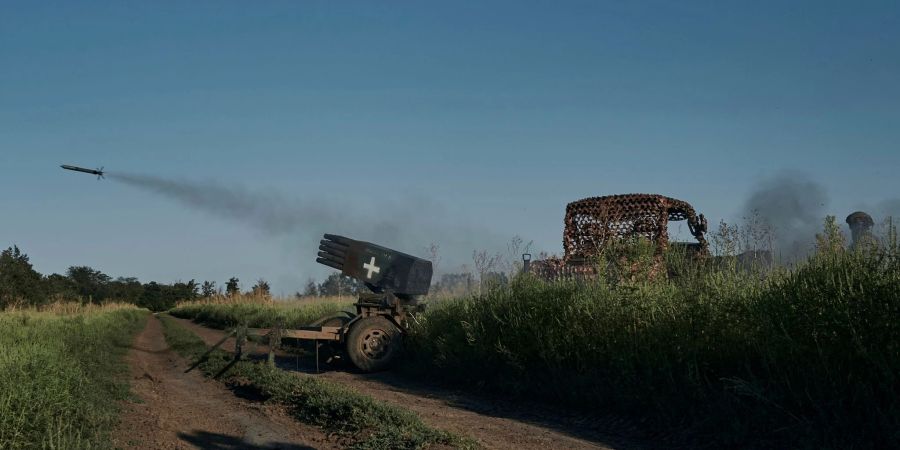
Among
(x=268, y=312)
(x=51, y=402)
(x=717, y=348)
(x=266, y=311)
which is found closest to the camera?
(x=51, y=402)

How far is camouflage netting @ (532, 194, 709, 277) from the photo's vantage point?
15125 millimetres

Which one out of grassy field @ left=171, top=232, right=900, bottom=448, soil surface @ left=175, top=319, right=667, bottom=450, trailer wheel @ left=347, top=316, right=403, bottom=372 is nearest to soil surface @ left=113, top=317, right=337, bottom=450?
soil surface @ left=175, top=319, right=667, bottom=450

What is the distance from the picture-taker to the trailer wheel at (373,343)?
15.4m

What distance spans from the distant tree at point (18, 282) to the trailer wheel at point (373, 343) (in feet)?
107

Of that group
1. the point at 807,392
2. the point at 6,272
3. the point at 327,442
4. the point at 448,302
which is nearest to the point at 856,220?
the point at 448,302

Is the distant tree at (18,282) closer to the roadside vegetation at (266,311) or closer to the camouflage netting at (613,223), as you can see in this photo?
the roadside vegetation at (266,311)

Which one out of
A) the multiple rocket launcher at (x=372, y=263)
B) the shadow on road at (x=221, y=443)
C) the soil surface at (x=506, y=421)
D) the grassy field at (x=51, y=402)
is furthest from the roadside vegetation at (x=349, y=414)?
the multiple rocket launcher at (x=372, y=263)

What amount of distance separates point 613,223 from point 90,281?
335 feet

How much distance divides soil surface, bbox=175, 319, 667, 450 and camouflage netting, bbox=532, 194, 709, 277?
4068 millimetres

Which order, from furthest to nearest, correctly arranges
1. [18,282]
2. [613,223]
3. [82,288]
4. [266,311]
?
[82,288], [18,282], [266,311], [613,223]

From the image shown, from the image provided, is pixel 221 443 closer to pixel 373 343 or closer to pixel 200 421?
pixel 200 421

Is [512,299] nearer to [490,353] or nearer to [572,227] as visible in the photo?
[490,353]

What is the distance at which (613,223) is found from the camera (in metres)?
15.1

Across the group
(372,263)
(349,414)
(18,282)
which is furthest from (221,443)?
(18,282)
